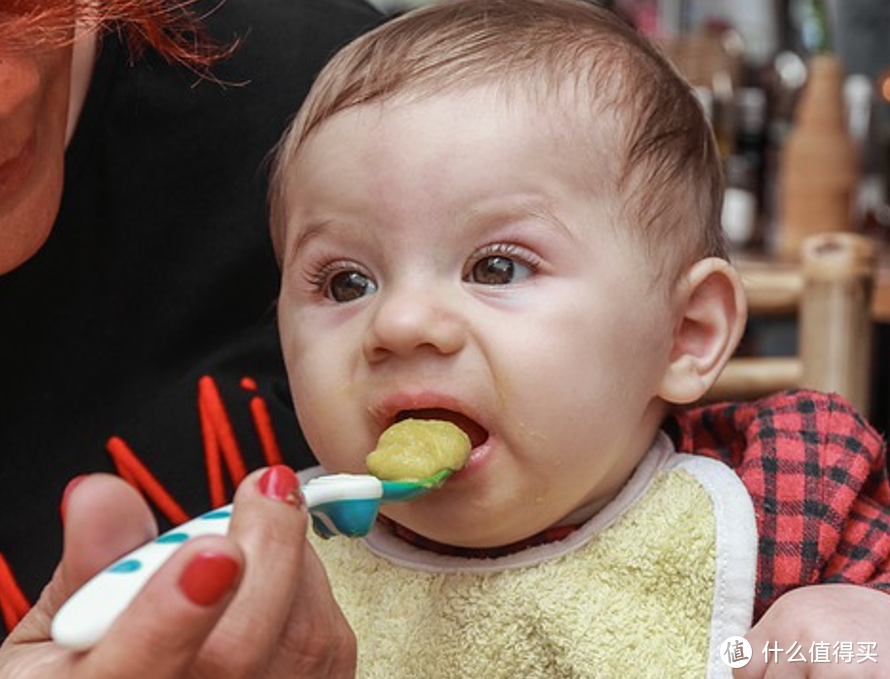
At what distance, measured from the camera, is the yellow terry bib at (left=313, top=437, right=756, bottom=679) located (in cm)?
97

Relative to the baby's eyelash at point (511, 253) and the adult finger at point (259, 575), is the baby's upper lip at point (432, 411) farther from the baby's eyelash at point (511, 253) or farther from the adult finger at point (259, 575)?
the adult finger at point (259, 575)

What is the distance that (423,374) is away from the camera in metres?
0.91

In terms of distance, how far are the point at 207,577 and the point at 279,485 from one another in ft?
0.24

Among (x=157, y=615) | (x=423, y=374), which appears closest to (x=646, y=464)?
(x=423, y=374)

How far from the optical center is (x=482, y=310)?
0.92 m

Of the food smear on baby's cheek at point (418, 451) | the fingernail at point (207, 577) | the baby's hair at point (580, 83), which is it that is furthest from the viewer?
the baby's hair at point (580, 83)

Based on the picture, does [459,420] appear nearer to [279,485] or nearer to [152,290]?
[279,485]

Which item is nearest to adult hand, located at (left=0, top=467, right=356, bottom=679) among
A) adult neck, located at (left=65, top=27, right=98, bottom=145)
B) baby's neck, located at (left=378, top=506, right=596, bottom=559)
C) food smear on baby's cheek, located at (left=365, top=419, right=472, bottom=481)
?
food smear on baby's cheek, located at (left=365, top=419, right=472, bottom=481)

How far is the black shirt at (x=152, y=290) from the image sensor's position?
1.23 m

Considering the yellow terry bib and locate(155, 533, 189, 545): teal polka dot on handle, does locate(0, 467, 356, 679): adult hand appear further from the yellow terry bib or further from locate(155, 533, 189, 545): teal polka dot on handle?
the yellow terry bib

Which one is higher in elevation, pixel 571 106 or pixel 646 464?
pixel 571 106

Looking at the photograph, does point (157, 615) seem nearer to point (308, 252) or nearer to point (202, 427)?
point (308, 252)

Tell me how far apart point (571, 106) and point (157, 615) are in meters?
0.48

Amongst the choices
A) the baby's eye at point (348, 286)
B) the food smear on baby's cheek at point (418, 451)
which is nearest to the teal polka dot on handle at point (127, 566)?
the food smear on baby's cheek at point (418, 451)
